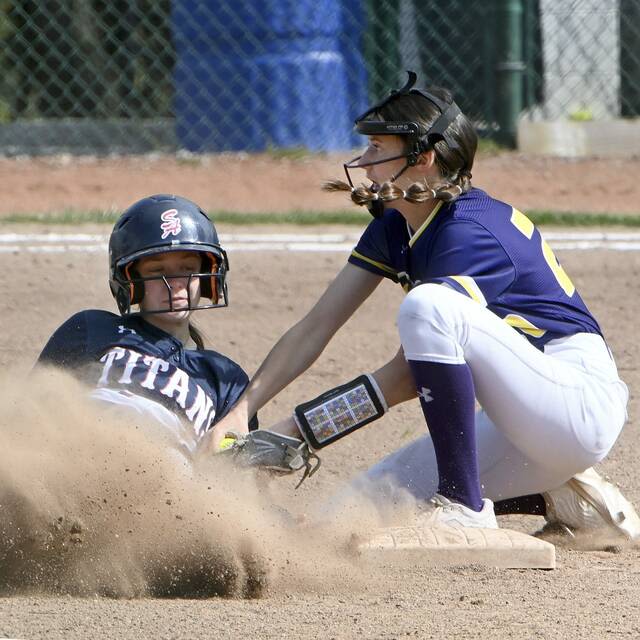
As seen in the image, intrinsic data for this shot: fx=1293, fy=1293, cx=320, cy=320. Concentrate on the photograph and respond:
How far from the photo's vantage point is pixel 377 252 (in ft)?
12.2

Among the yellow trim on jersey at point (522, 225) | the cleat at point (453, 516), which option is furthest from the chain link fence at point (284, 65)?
the cleat at point (453, 516)

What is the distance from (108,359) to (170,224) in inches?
17.4

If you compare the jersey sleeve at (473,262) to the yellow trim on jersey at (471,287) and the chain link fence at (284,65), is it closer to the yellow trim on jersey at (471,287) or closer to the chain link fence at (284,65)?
the yellow trim on jersey at (471,287)

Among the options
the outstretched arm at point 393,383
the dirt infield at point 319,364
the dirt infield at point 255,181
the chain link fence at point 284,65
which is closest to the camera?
the dirt infield at point 319,364

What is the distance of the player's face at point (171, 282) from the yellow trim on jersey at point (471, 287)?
82cm

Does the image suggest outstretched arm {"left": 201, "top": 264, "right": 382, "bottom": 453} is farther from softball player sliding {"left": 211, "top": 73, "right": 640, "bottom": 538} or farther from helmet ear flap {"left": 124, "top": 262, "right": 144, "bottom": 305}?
helmet ear flap {"left": 124, "top": 262, "right": 144, "bottom": 305}

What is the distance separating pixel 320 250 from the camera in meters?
6.95

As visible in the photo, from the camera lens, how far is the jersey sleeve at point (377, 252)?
369cm

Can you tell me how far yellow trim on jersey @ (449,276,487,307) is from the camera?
3305 mm

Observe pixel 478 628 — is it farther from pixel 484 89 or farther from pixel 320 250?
pixel 484 89

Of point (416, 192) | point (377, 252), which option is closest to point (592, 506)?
point (377, 252)

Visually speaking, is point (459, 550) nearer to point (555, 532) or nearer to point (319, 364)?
point (555, 532)

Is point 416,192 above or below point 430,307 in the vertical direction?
above

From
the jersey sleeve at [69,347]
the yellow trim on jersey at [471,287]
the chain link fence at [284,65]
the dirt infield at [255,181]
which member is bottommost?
the dirt infield at [255,181]
